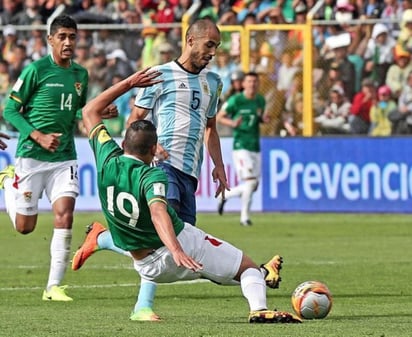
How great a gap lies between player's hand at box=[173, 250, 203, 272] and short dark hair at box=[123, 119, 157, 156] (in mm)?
939

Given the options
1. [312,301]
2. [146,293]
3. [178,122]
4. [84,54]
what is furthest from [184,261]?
[84,54]

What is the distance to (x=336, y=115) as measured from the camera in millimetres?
25281

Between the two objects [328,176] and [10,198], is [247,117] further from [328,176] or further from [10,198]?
[10,198]

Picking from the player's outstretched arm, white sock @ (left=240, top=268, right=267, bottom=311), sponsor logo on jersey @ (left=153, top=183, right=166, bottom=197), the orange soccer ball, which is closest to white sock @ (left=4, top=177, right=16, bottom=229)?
the player's outstretched arm

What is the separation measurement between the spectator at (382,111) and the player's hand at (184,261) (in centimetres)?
1623

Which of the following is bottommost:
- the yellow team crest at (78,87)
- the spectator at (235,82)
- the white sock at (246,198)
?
the white sock at (246,198)

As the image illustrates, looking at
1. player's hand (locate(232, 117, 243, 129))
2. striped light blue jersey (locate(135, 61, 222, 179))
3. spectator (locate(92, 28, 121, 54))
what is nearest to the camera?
striped light blue jersey (locate(135, 61, 222, 179))

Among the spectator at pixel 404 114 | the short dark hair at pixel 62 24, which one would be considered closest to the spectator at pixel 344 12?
the spectator at pixel 404 114

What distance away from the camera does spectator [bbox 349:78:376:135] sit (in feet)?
82.0

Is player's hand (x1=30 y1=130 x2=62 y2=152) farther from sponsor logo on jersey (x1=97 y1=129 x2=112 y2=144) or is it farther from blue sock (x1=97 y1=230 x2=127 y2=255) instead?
sponsor logo on jersey (x1=97 y1=129 x2=112 y2=144)

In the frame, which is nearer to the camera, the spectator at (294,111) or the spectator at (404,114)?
the spectator at (404,114)

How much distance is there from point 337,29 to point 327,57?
56 cm

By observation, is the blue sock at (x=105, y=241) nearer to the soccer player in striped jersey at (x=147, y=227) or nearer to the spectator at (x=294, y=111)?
the soccer player in striped jersey at (x=147, y=227)

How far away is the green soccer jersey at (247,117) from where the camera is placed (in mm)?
23297
